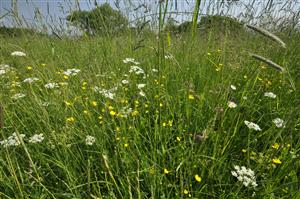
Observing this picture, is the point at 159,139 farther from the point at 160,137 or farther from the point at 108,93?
the point at 108,93

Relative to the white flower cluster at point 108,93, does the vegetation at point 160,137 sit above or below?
below

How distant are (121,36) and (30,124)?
4.58 feet

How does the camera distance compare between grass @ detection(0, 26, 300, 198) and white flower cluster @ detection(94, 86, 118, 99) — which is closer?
grass @ detection(0, 26, 300, 198)

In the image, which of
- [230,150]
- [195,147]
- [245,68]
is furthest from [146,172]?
[245,68]

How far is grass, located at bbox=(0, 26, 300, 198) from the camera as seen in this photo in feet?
3.05

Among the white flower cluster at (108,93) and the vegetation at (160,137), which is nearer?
the vegetation at (160,137)

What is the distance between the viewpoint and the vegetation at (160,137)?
91cm

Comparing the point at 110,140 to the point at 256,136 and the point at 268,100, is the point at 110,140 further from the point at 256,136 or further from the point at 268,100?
the point at 268,100

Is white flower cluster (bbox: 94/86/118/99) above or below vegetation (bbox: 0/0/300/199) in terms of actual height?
above

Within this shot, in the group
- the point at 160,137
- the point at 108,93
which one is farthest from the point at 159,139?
the point at 108,93

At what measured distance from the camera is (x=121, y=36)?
7.87 ft

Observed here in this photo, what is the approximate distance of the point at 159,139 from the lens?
3.62 ft

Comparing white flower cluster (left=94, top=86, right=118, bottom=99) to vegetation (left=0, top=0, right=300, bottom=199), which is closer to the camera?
vegetation (left=0, top=0, right=300, bottom=199)

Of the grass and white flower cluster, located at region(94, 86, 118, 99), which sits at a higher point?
white flower cluster, located at region(94, 86, 118, 99)
